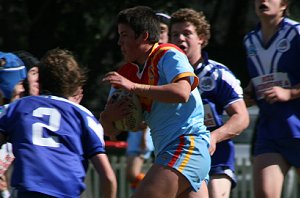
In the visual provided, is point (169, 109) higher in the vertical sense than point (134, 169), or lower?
higher

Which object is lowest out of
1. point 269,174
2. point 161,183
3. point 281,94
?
point 269,174

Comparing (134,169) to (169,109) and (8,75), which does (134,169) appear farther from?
(169,109)

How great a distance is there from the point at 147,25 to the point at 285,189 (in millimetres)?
5154

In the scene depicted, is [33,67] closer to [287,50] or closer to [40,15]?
[287,50]

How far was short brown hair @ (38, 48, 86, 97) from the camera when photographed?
5.08 meters

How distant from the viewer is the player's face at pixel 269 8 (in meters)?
6.54

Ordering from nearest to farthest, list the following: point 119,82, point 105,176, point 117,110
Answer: point 105,176, point 119,82, point 117,110

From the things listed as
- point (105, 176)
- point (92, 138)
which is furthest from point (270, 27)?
point (105, 176)

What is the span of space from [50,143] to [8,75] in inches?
48.8

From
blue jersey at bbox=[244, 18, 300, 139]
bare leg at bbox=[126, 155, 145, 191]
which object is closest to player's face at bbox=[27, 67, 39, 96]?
blue jersey at bbox=[244, 18, 300, 139]

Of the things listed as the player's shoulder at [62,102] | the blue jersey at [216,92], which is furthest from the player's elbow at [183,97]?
the blue jersey at [216,92]

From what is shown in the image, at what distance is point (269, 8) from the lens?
258 inches

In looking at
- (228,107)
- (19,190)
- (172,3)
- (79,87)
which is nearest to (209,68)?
(228,107)

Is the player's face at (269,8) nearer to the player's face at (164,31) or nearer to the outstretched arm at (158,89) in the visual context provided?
the player's face at (164,31)
